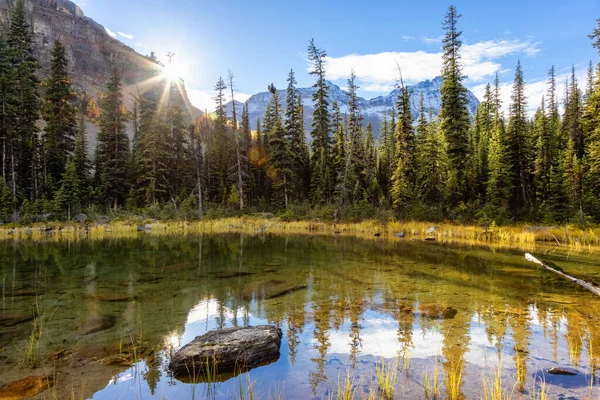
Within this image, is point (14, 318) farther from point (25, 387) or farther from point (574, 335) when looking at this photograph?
point (574, 335)

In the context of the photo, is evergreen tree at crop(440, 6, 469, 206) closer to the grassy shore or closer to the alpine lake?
the grassy shore

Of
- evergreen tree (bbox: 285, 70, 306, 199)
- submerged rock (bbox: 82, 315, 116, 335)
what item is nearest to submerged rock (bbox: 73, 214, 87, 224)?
evergreen tree (bbox: 285, 70, 306, 199)

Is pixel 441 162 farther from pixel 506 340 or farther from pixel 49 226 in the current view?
pixel 49 226

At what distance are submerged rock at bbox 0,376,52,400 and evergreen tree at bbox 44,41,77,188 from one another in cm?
4155

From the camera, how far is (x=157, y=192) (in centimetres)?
4450

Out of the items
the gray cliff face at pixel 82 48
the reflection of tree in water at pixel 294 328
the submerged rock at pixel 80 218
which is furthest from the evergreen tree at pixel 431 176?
the gray cliff face at pixel 82 48

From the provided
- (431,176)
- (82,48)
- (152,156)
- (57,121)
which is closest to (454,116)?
(431,176)

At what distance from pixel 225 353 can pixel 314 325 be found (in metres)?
2.64

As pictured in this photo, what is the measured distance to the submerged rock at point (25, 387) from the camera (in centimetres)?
475

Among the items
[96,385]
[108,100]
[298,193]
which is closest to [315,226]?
[298,193]

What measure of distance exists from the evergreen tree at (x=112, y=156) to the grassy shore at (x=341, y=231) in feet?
30.0

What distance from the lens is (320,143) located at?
45.8 metres

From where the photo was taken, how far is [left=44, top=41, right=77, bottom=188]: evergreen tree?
40031mm

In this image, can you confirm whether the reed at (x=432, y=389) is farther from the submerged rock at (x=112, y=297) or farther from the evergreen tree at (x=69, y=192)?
the evergreen tree at (x=69, y=192)
